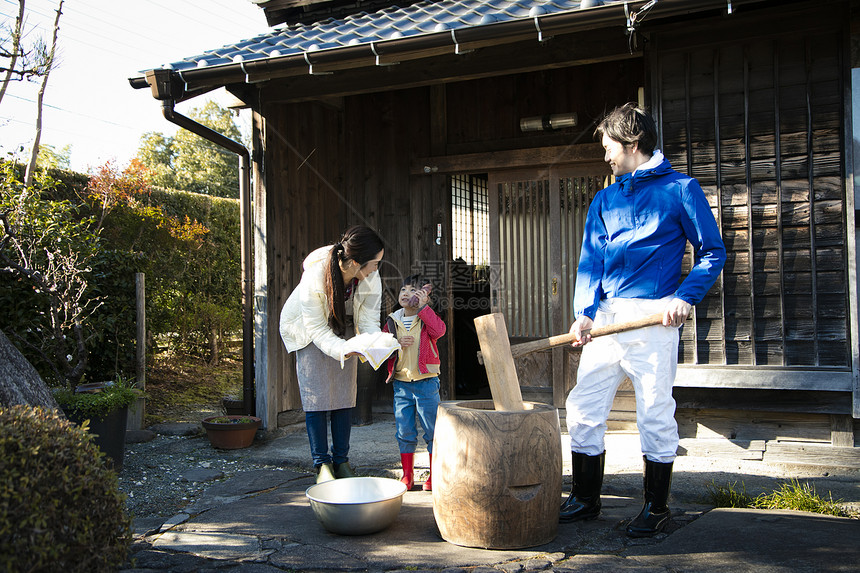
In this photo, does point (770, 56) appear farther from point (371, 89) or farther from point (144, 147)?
point (144, 147)

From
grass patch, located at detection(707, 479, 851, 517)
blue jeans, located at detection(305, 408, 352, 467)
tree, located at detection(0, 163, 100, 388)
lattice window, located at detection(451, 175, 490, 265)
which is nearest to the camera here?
grass patch, located at detection(707, 479, 851, 517)

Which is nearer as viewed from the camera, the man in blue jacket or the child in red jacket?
the man in blue jacket

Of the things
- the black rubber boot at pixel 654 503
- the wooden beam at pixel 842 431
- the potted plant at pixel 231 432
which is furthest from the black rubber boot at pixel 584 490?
the potted plant at pixel 231 432

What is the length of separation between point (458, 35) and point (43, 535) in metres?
3.58

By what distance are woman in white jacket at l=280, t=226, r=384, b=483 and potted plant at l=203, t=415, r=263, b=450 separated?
1.62 metres

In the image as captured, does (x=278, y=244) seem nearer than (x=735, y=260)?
No

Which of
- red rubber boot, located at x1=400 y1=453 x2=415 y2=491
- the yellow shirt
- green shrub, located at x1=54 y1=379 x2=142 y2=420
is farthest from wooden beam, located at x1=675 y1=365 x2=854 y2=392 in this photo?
green shrub, located at x1=54 y1=379 x2=142 y2=420

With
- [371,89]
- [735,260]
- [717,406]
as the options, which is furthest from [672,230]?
[371,89]

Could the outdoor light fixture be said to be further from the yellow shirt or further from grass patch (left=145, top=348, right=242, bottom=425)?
grass patch (left=145, top=348, right=242, bottom=425)

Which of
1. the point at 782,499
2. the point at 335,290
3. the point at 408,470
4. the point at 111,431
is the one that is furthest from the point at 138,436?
the point at 782,499

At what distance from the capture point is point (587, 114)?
19.6ft

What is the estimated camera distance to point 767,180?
14.1ft

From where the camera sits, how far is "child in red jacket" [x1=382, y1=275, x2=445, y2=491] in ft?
13.3

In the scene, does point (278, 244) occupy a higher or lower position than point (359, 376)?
higher
